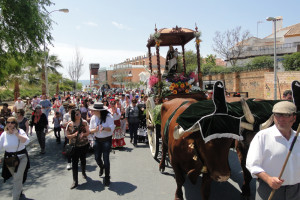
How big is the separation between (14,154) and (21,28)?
541cm

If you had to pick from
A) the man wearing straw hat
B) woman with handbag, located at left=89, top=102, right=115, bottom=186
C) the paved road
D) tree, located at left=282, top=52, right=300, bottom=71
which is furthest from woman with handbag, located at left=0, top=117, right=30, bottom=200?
tree, located at left=282, top=52, right=300, bottom=71

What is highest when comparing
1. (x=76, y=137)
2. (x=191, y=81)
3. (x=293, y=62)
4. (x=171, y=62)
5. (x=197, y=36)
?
(x=197, y=36)

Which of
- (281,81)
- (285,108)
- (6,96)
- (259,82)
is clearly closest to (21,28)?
(285,108)

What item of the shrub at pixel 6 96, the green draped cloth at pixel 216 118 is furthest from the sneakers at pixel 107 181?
the shrub at pixel 6 96

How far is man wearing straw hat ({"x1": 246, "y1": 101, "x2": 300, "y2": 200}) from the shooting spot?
2355 millimetres

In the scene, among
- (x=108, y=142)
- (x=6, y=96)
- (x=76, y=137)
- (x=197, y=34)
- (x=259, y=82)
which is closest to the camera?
(x=76, y=137)

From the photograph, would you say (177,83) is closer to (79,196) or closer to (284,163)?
(79,196)

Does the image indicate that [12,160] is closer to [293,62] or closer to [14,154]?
[14,154]

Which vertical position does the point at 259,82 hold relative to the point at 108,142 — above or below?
above

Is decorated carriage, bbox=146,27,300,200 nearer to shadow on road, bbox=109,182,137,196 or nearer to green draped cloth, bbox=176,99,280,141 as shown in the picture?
green draped cloth, bbox=176,99,280,141

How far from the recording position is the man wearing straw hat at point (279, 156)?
2355 mm

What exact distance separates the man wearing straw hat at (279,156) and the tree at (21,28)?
826 cm

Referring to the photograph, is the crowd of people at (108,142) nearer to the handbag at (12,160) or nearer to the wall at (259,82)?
the handbag at (12,160)

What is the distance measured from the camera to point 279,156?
237 centimetres
